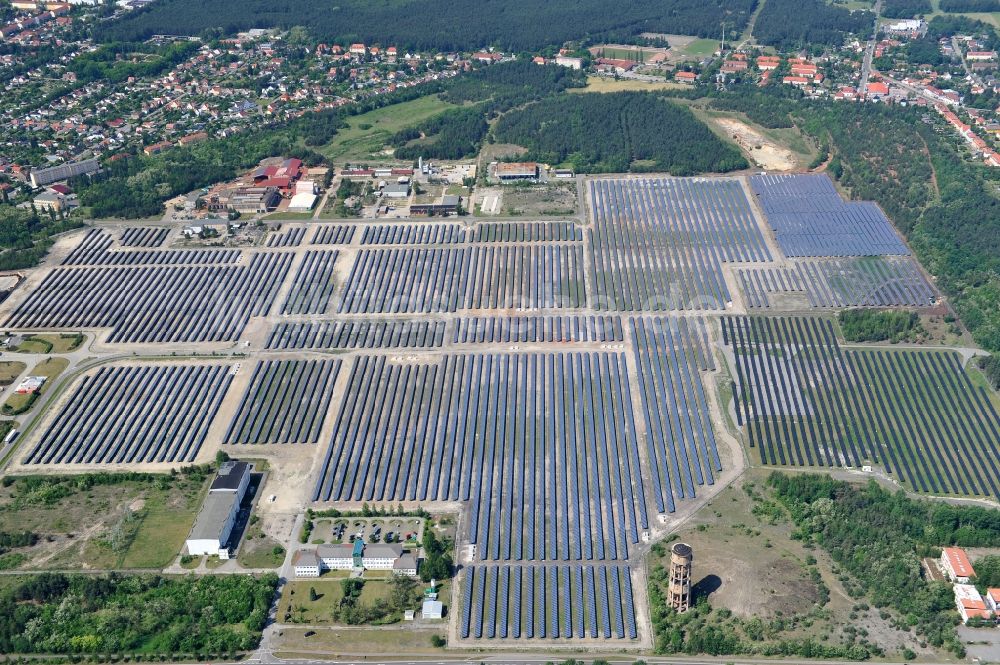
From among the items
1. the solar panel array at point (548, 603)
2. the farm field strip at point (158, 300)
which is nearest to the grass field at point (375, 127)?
the farm field strip at point (158, 300)

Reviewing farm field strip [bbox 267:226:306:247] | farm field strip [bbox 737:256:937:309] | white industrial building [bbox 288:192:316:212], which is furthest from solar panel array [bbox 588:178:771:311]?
white industrial building [bbox 288:192:316:212]

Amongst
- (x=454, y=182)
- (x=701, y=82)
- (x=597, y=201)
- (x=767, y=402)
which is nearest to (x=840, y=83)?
(x=701, y=82)

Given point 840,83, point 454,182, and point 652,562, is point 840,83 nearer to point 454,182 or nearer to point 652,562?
point 454,182

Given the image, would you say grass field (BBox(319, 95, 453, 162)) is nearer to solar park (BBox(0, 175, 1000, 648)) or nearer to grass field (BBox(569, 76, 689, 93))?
solar park (BBox(0, 175, 1000, 648))

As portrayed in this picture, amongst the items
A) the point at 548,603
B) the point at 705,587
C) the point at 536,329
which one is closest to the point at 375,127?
the point at 536,329

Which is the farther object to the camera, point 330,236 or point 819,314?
point 330,236

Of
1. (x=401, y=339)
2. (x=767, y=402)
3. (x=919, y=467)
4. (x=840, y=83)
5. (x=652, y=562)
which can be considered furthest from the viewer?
(x=840, y=83)
